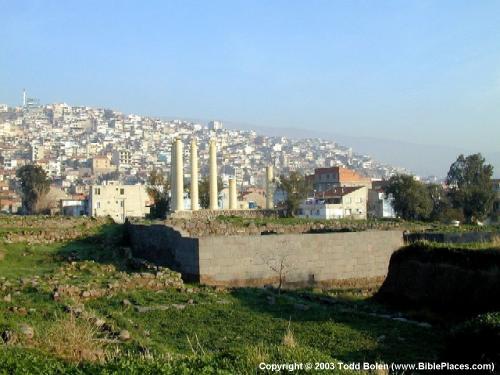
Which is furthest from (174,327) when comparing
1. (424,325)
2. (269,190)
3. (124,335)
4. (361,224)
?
(269,190)

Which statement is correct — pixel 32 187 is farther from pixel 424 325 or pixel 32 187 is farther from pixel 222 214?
pixel 424 325

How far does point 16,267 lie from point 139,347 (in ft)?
40.1

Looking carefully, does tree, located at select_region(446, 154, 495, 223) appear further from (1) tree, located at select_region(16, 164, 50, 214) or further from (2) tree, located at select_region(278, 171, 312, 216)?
(1) tree, located at select_region(16, 164, 50, 214)

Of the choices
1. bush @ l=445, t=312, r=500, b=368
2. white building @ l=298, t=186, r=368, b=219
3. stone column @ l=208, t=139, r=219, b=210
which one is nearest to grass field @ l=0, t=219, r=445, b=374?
bush @ l=445, t=312, r=500, b=368

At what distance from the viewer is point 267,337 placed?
11523 millimetres

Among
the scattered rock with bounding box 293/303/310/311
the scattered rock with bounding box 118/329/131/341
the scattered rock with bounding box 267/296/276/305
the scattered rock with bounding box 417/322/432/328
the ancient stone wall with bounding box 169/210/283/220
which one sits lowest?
the scattered rock with bounding box 417/322/432/328

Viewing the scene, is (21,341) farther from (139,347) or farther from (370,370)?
(370,370)

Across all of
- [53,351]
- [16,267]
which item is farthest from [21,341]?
[16,267]

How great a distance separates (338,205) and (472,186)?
17.9 metres

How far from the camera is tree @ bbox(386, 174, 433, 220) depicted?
54.5 m

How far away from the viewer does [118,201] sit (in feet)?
247

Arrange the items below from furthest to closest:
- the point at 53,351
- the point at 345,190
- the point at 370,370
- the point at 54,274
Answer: the point at 345,190 < the point at 54,274 < the point at 370,370 < the point at 53,351

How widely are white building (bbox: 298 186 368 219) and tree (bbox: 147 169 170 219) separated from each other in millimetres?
16878

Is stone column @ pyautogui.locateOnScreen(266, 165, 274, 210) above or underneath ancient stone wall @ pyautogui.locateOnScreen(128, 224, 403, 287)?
above
